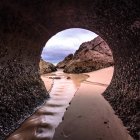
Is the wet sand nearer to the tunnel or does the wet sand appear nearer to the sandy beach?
the sandy beach

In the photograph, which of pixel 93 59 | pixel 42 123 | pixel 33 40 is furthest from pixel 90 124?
pixel 93 59

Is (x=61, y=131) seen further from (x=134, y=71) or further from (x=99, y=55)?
(x=99, y=55)

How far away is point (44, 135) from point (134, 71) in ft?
6.01

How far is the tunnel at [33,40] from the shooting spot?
12.4 ft

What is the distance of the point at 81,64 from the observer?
18672 millimetres

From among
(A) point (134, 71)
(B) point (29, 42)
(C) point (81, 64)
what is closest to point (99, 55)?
Answer: (C) point (81, 64)

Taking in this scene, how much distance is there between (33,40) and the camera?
20.3 ft

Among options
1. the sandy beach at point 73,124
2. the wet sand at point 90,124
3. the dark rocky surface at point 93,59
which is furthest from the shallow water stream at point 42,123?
the dark rocky surface at point 93,59

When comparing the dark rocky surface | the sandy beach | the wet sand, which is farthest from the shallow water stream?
the dark rocky surface

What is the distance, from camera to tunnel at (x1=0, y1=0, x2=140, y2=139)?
3.79 meters

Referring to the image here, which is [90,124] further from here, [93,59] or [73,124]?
[93,59]

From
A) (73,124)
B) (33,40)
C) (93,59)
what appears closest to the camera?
(73,124)

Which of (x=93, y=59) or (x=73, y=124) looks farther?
(x=93, y=59)

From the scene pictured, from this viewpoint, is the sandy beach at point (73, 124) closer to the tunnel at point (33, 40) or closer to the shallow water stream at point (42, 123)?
the shallow water stream at point (42, 123)
